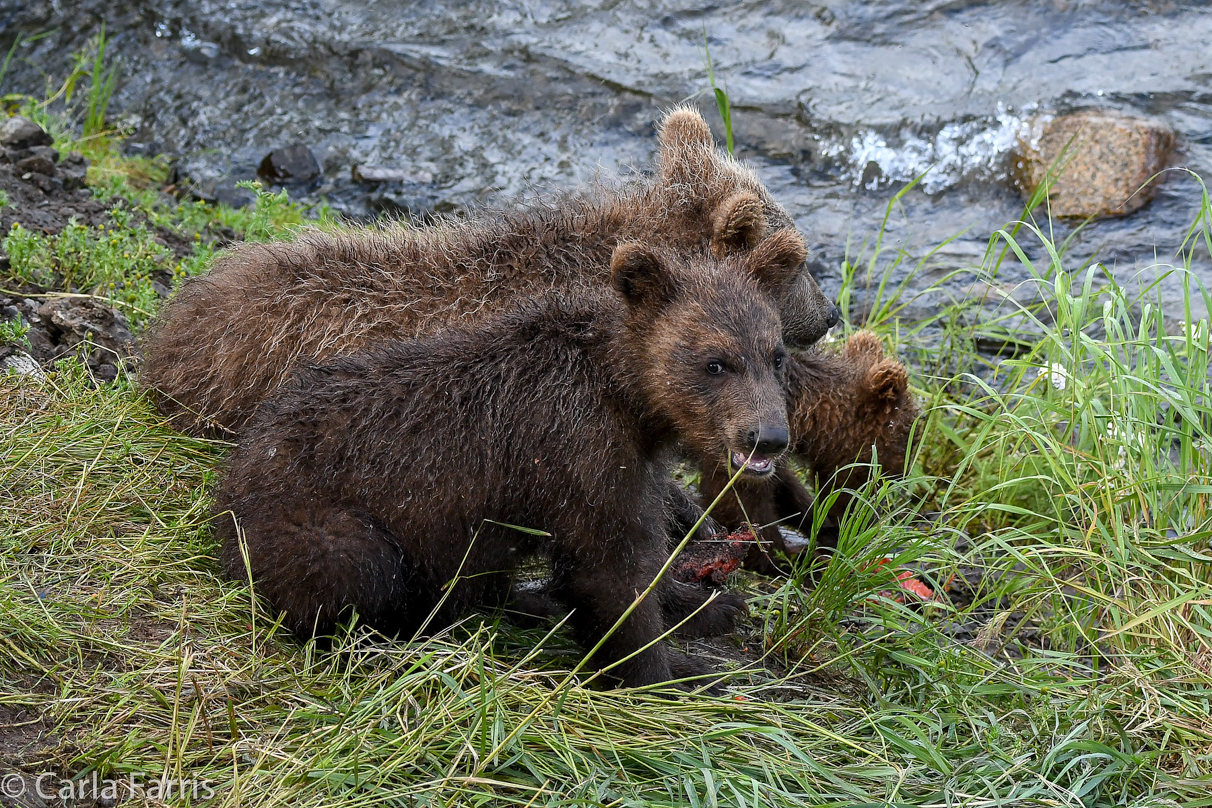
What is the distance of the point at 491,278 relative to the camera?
5711 millimetres

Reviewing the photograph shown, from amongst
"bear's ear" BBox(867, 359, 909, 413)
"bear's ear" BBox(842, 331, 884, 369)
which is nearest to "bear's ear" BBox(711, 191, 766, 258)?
"bear's ear" BBox(867, 359, 909, 413)

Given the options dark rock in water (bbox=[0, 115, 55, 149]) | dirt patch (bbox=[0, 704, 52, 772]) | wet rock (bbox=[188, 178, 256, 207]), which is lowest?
wet rock (bbox=[188, 178, 256, 207])

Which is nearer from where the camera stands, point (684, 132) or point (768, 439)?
point (768, 439)

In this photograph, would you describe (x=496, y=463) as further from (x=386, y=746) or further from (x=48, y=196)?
(x=48, y=196)

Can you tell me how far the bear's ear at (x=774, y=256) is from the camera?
469 centimetres

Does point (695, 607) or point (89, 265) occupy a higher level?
point (89, 265)

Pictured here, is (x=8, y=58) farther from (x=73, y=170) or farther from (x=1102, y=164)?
(x=1102, y=164)

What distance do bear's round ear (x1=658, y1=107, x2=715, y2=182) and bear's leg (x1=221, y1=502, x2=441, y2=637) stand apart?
271 cm

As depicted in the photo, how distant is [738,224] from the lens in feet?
18.1

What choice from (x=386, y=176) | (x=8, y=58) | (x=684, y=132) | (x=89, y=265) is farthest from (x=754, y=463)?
(x=8, y=58)

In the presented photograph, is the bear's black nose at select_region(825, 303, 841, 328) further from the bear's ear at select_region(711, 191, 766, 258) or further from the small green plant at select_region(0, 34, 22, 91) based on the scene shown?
the small green plant at select_region(0, 34, 22, 91)

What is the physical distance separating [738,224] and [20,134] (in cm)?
520

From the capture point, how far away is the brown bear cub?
172 inches

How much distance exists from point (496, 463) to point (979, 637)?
2214 mm
